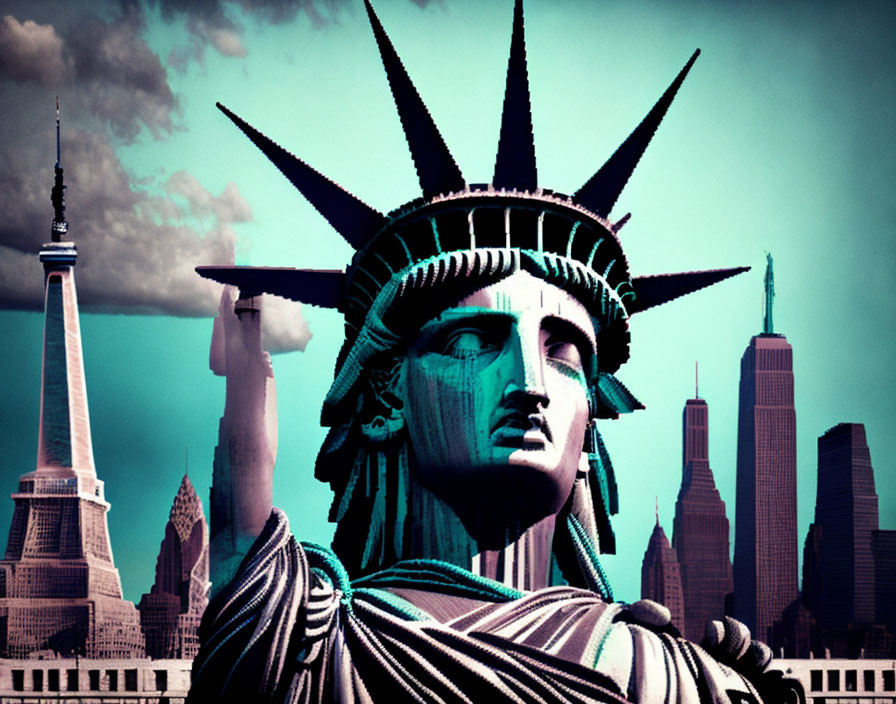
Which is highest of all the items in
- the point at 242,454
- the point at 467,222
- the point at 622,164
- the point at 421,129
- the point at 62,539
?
the point at 62,539

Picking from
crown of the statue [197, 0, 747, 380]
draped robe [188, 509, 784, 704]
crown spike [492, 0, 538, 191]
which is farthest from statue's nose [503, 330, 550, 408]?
crown spike [492, 0, 538, 191]

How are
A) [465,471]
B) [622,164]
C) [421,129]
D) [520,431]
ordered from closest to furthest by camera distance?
1. [520,431]
2. [465,471]
3. [421,129]
4. [622,164]

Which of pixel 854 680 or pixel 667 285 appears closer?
pixel 667 285

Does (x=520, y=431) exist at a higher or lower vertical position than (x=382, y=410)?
lower

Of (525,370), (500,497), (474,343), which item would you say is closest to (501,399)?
(525,370)

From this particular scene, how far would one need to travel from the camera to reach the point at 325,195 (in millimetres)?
9641

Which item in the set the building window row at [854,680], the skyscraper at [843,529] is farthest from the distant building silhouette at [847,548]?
the building window row at [854,680]

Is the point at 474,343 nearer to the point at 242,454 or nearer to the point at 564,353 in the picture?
the point at 564,353

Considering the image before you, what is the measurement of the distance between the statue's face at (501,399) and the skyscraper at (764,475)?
295 ft

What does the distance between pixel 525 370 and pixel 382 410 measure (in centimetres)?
123

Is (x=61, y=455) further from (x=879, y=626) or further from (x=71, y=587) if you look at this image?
(x=879, y=626)

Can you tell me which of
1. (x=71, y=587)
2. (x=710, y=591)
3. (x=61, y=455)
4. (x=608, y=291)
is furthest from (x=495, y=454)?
(x=710, y=591)

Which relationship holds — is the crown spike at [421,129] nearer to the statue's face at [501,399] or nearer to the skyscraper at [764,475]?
the statue's face at [501,399]

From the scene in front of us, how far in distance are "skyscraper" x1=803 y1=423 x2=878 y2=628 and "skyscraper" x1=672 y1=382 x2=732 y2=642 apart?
694 cm
